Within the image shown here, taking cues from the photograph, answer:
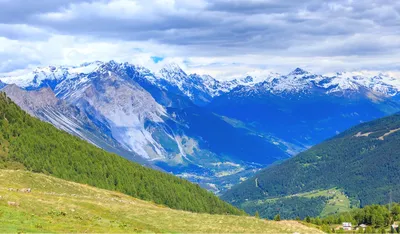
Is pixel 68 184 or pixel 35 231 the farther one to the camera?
pixel 68 184

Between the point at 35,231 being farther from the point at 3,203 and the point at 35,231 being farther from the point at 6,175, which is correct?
the point at 6,175

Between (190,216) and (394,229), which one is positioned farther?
(394,229)

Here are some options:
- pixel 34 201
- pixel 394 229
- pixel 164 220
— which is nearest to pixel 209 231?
pixel 164 220

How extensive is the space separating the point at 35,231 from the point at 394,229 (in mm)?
153056

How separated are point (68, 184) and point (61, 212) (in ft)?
189

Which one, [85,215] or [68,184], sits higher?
[85,215]

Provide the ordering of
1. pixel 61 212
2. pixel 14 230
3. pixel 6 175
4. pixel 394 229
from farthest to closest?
pixel 394 229 → pixel 6 175 → pixel 61 212 → pixel 14 230

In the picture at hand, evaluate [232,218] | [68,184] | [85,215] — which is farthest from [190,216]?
[68,184]

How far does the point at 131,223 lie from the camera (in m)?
85.7

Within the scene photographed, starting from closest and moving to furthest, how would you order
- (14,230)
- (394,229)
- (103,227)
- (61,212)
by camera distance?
(14,230) → (103,227) → (61,212) → (394,229)

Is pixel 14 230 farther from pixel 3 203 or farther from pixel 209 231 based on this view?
pixel 209 231

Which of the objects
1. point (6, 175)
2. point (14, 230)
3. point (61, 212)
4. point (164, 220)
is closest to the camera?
point (14, 230)

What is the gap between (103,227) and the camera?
253 feet

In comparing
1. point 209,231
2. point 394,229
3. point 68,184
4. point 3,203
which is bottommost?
point 394,229
